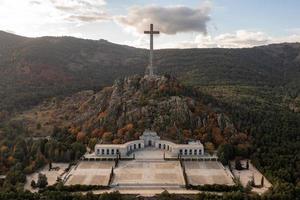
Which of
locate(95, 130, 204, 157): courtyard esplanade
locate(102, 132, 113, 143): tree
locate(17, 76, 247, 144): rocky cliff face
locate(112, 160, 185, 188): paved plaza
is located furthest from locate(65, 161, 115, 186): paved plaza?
locate(17, 76, 247, 144): rocky cliff face

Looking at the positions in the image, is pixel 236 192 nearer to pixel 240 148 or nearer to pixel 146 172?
pixel 146 172

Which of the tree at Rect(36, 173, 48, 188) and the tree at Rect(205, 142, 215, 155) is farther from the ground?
the tree at Rect(205, 142, 215, 155)

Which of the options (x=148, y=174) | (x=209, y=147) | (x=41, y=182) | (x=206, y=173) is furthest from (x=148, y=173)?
(x=41, y=182)

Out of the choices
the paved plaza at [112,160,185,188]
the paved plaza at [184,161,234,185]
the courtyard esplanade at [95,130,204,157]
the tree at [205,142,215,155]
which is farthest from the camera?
the tree at [205,142,215,155]

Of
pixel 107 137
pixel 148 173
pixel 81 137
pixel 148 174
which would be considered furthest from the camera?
pixel 81 137

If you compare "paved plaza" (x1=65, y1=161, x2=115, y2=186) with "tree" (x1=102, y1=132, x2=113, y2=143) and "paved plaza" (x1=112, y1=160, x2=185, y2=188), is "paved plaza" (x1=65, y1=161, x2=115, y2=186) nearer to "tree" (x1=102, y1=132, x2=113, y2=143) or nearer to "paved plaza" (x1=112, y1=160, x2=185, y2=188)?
"paved plaza" (x1=112, y1=160, x2=185, y2=188)

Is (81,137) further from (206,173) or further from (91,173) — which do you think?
(206,173)

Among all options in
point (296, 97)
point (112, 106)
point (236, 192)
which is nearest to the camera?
point (236, 192)

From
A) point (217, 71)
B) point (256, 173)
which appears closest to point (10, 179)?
point (256, 173)
